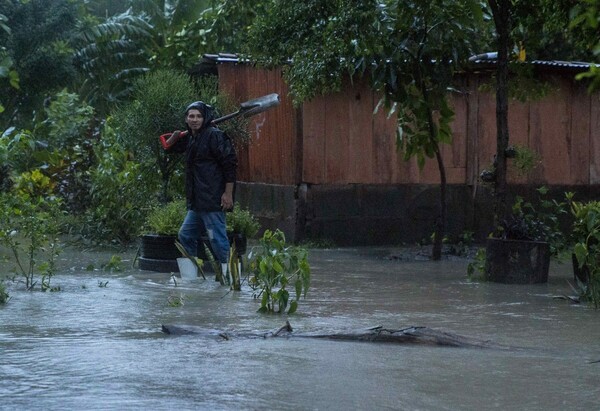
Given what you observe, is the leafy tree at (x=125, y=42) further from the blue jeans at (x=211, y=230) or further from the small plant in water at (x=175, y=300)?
the small plant in water at (x=175, y=300)

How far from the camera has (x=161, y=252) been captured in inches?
457

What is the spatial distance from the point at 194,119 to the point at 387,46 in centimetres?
261

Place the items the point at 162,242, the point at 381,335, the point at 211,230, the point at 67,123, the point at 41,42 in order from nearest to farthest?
the point at 381,335, the point at 211,230, the point at 162,242, the point at 67,123, the point at 41,42

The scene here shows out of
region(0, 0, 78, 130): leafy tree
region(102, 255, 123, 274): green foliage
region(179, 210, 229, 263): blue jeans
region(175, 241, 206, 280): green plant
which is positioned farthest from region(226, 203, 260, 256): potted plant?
region(0, 0, 78, 130): leafy tree

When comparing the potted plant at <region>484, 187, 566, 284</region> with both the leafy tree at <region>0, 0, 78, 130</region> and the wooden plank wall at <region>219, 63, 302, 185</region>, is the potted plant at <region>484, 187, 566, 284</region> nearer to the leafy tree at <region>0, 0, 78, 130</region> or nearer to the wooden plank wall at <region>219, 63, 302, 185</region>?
the wooden plank wall at <region>219, 63, 302, 185</region>

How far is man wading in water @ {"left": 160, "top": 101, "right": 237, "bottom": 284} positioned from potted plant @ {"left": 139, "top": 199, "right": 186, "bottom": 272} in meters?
0.92

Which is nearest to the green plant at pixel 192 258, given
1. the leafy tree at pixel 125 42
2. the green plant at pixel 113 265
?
the green plant at pixel 113 265

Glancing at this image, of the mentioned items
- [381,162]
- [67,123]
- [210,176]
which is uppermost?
[67,123]

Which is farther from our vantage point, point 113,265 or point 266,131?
point 266,131

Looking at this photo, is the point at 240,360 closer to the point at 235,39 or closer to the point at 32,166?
the point at 32,166

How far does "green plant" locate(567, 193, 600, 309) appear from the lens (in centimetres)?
880

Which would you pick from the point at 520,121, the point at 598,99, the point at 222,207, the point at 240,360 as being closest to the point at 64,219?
the point at 222,207

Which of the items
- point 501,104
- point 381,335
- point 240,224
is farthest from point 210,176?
point 381,335

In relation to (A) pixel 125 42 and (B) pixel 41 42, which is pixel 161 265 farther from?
(A) pixel 125 42
